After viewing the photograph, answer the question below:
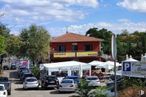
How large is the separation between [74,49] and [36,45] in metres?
7.66

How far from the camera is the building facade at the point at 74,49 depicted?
84.1 m

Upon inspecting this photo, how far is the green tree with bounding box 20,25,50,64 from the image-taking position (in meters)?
87.4

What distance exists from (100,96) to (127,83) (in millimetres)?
6595

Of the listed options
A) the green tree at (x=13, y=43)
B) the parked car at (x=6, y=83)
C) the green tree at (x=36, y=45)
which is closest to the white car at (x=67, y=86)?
the parked car at (x=6, y=83)

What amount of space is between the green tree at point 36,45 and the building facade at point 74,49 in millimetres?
2008

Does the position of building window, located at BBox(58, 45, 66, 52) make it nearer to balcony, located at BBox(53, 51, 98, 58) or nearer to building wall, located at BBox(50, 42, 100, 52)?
building wall, located at BBox(50, 42, 100, 52)

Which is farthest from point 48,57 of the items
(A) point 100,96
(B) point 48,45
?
(A) point 100,96

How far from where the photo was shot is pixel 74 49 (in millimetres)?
84938

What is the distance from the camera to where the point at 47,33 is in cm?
8988

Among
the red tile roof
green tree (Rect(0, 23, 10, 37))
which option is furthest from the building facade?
green tree (Rect(0, 23, 10, 37))

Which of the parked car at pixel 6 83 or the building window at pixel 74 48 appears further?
the building window at pixel 74 48

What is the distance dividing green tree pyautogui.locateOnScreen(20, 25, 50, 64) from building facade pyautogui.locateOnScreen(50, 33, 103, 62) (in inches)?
79.1

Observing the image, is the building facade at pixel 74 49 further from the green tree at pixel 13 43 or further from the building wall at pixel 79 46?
the green tree at pixel 13 43

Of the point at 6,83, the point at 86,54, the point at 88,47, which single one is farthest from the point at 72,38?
the point at 6,83
